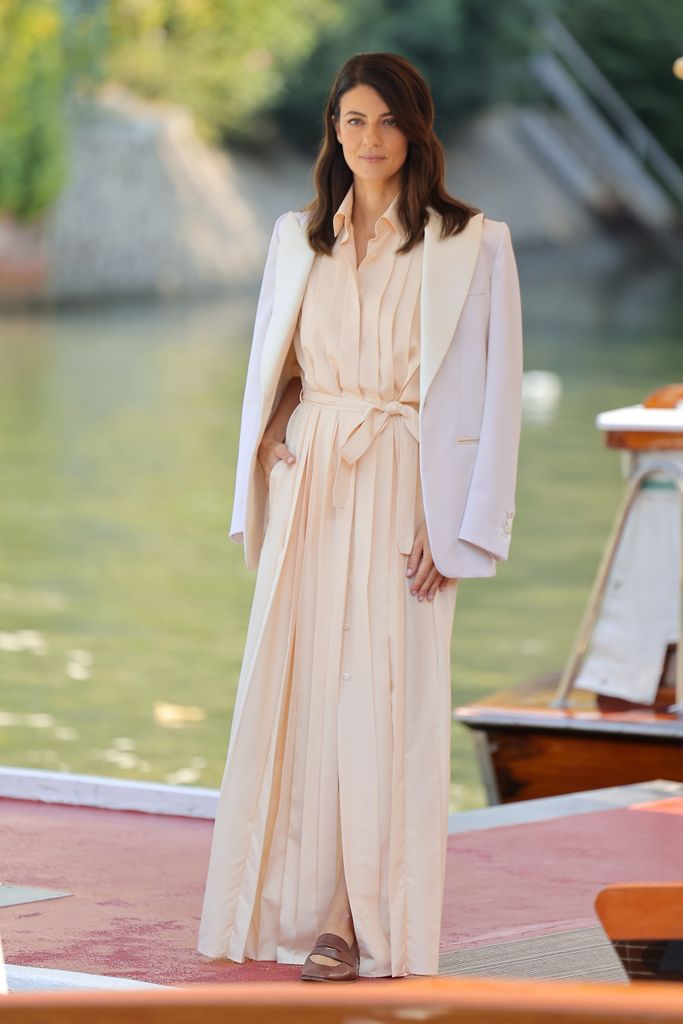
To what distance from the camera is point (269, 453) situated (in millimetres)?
3291

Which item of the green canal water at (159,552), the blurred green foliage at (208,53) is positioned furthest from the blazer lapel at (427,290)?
the blurred green foliage at (208,53)

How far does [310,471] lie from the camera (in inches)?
127

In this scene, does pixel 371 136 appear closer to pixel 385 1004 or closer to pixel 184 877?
pixel 184 877

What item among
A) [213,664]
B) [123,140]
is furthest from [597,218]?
[213,664]

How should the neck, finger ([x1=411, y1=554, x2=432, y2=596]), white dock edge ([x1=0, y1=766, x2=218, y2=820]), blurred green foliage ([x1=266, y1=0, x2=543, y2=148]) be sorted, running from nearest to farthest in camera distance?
finger ([x1=411, y1=554, x2=432, y2=596])
the neck
white dock edge ([x1=0, y1=766, x2=218, y2=820])
blurred green foliage ([x1=266, y1=0, x2=543, y2=148])

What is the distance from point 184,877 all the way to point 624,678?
185 cm

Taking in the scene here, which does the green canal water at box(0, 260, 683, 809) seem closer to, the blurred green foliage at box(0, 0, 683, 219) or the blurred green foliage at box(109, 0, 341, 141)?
the blurred green foliage at box(0, 0, 683, 219)

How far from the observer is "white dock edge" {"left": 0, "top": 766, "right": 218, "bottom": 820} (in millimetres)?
4160

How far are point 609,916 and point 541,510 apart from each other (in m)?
9.80

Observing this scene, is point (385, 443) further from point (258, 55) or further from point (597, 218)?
point (597, 218)

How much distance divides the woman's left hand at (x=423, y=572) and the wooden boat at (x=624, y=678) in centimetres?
185

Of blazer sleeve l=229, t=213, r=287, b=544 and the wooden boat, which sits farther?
the wooden boat

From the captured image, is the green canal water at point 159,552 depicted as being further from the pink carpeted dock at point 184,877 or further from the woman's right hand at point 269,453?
the woman's right hand at point 269,453

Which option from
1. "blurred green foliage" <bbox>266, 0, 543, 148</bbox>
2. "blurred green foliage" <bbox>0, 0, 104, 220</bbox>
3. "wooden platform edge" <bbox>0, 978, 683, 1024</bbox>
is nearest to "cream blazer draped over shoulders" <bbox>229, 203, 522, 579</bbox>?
"wooden platform edge" <bbox>0, 978, 683, 1024</bbox>
